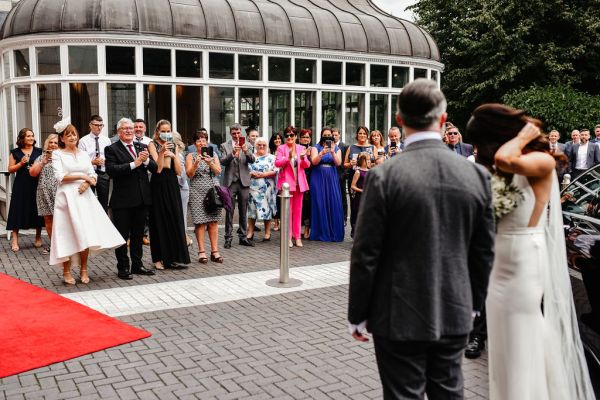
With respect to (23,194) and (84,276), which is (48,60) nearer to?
(23,194)

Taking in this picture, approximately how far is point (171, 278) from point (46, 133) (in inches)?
300

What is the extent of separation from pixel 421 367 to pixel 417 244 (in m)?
0.59

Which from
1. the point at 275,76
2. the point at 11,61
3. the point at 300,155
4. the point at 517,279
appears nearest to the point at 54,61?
the point at 11,61

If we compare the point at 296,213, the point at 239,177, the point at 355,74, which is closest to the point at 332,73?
the point at 355,74

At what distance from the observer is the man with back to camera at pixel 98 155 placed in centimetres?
1016

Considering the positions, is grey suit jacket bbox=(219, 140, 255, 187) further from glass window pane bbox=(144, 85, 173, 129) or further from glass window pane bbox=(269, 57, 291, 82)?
glass window pane bbox=(269, 57, 291, 82)

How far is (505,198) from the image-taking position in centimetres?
350

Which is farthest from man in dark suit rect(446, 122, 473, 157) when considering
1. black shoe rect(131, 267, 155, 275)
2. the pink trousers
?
black shoe rect(131, 267, 155, 275)

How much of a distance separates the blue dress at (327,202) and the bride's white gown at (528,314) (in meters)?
7.24

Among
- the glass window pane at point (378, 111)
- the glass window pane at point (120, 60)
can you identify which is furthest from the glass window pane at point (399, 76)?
the glass window pane at point (120, 60)

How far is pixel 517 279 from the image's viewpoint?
3.54 m

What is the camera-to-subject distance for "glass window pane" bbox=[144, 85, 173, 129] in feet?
46.0

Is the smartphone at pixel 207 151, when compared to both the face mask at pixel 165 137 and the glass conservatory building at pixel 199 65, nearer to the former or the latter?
the face mask at pixel 165 137

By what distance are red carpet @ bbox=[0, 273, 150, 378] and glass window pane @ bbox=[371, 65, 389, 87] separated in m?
12.4
